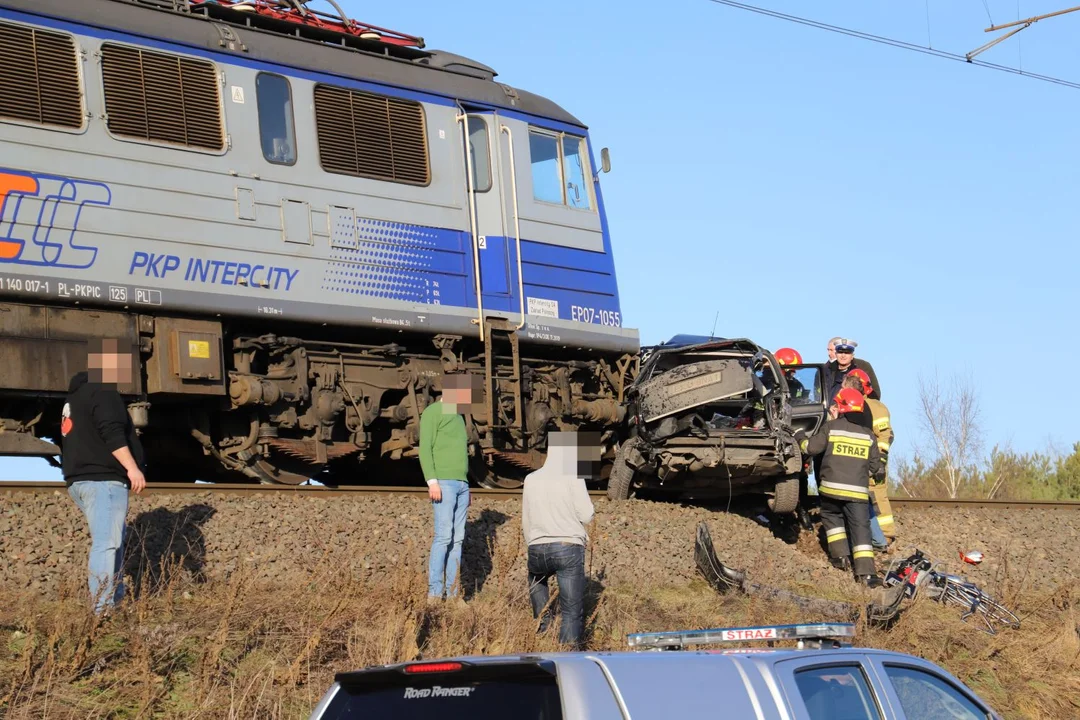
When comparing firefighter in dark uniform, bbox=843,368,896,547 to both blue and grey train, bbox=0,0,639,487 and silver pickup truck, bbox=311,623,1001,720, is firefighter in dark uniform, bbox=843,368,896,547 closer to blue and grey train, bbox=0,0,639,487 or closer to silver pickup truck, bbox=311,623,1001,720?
blue and grey train, bbox=0,0,639,487

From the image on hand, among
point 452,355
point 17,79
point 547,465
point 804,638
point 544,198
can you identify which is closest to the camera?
point 804,638

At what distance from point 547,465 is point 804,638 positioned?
11.2ft

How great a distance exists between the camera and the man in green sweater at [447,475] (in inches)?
364

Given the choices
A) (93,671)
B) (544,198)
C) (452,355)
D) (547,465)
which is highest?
(544,198)

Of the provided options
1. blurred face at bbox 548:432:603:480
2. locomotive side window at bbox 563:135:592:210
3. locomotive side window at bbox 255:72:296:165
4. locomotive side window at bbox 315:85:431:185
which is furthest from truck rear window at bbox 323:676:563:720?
locomotive side window at bbox 563:135:592:210

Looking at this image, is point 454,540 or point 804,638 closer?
point 804,638

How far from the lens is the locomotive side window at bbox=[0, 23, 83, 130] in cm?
1073

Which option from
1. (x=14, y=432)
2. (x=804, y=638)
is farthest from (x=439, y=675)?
(x=14, y=432)

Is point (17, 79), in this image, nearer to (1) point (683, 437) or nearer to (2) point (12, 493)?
(2) point (12, 493)

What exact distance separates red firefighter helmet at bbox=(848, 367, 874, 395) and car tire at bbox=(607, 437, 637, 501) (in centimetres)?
239

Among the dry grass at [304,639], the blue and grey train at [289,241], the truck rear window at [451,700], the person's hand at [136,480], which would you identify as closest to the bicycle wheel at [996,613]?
the dry grass at [304,639]

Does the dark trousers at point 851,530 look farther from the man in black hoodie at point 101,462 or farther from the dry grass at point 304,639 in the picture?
the man in black hoodie at point 101,462

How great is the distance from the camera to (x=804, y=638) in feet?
18.1

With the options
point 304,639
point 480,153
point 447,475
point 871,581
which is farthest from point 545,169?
point 304,639
